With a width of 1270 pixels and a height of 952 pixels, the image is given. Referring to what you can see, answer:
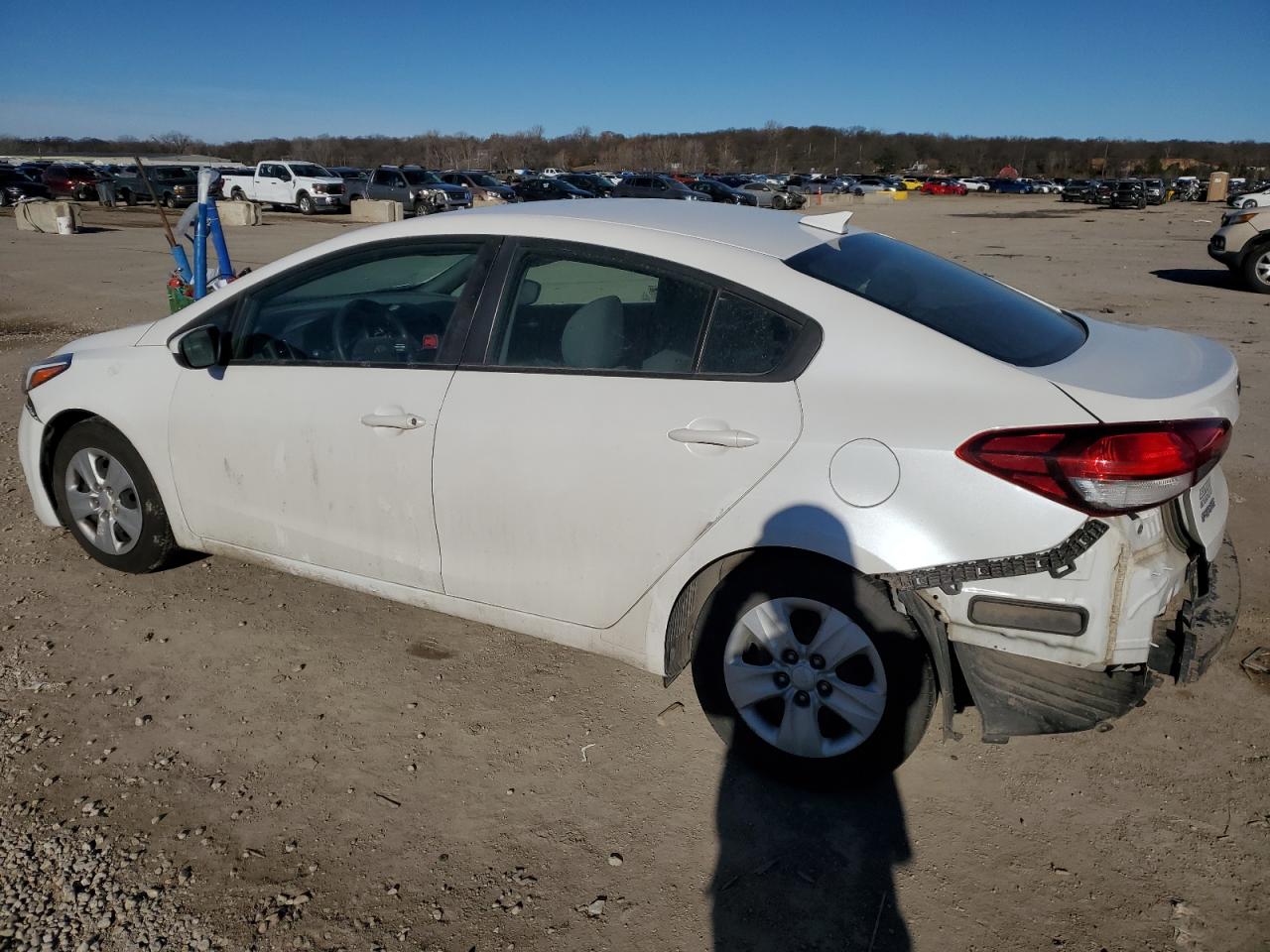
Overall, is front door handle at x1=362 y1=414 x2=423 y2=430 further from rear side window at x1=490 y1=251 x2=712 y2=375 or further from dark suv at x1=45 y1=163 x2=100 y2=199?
dark suv at x1=45 y1=163 x2=100 y2=199

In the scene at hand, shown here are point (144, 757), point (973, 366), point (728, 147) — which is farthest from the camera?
point (728, 147)

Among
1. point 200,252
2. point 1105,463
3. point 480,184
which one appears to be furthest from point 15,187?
point 1105,463

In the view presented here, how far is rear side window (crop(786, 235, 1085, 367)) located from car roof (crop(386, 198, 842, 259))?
109mm

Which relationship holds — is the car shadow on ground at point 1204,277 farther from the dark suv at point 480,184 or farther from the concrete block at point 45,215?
the concrete block at point 45,215

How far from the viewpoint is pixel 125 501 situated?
13.4 feet

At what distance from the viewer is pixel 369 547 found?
340 centimetres

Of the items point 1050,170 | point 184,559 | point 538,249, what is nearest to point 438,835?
point 538,249

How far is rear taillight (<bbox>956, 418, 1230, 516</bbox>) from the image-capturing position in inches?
92.5

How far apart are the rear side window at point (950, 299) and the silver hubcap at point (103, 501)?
3.04m

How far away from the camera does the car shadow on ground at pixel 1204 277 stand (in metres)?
14.3

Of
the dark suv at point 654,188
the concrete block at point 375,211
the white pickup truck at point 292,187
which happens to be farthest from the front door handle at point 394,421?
the white pickup truck at point 292,187

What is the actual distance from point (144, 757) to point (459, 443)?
57.2 inches

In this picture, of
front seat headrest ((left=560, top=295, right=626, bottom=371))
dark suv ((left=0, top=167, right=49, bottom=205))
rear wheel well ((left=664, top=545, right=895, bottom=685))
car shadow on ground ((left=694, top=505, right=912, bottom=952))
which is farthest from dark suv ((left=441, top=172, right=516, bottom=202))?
car shadow on ground ((left=694, top=505, right=912, bottom=952))

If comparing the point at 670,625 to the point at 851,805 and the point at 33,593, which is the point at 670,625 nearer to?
the point at 851,805
